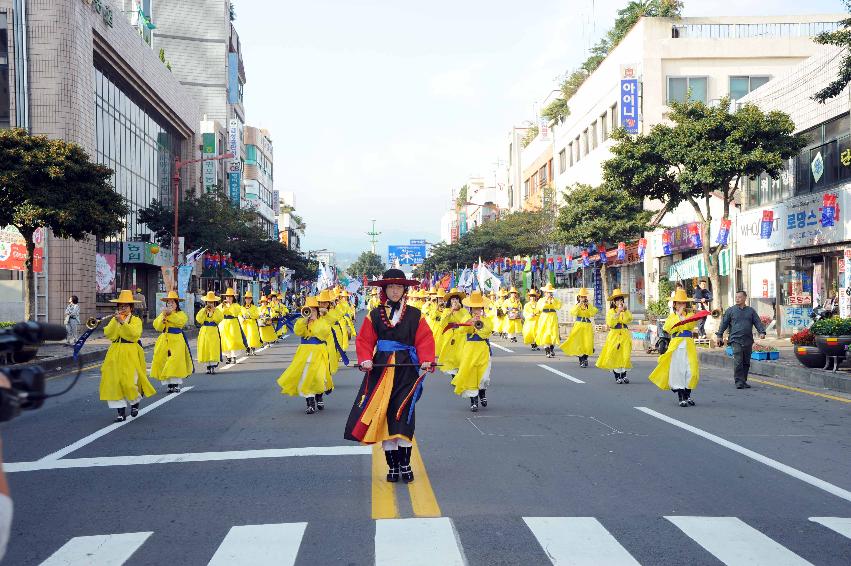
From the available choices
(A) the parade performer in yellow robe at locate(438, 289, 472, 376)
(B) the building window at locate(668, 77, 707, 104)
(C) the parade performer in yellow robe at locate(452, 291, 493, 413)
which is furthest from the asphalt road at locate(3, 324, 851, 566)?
(B) the building window at locate(668, 77, 707, 104)

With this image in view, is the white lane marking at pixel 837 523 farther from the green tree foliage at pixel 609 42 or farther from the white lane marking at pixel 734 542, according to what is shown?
the green tree foliage at pixel 609 42

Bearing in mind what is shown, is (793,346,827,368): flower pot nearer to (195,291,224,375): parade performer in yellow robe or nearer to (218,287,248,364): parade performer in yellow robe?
(195,291,224,375): parade performer in yellow robe

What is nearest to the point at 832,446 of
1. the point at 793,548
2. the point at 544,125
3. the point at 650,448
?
the point at 650,448

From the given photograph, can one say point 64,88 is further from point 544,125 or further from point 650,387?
point 544,125

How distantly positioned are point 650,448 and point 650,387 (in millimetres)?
6028

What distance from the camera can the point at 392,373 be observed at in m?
7.24

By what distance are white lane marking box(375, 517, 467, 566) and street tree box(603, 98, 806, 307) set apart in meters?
18.3

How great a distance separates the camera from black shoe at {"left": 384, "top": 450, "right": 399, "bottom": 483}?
7.09m

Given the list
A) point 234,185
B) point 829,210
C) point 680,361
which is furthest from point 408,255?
point 680,361

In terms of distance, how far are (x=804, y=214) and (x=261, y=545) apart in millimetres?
22132

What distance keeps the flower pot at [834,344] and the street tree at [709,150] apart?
298 inches

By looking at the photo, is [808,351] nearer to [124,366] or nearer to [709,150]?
[709,150]

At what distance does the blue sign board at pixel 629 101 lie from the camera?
38.1 metres

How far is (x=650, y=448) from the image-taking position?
28.3ft
